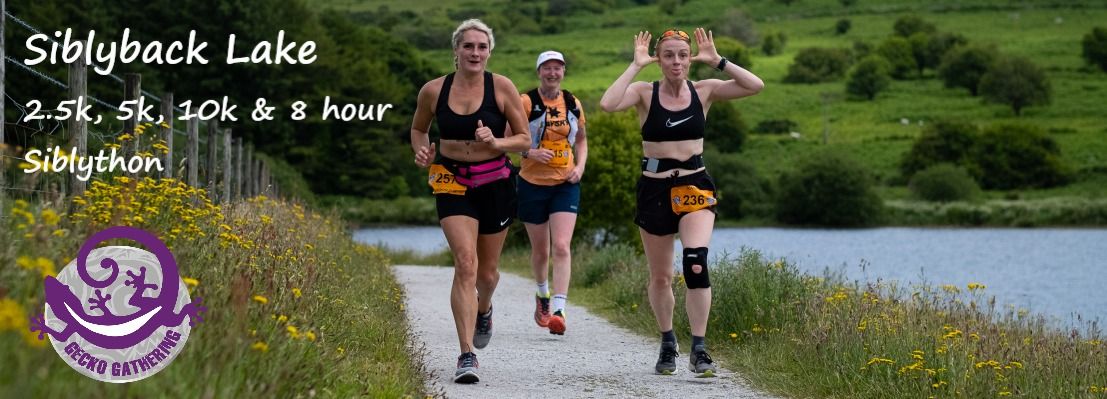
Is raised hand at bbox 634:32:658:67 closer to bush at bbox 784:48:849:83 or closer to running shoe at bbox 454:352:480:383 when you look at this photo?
running shoe at bbox 454:352:480:383

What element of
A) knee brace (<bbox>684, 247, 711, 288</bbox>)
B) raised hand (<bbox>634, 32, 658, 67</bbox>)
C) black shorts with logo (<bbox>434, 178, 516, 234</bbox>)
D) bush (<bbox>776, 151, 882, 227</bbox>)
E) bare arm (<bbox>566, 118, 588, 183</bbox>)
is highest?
raised hand (<bbox>634, 32, 658, 67</bbox>)

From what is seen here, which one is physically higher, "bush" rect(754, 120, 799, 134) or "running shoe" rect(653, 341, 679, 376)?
"bush" rect(754, 120, 799, 134)

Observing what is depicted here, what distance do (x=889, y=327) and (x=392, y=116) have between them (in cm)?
5862

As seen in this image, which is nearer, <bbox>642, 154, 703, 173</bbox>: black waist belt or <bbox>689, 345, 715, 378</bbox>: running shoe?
<bbox>642, 154, 703, 173</bbox>: black waist belt

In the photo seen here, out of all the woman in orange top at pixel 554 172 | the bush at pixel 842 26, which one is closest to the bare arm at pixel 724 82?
the woman in orange top at pixel 554 172

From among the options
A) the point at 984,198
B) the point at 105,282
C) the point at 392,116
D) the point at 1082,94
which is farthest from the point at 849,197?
the point at 105,282

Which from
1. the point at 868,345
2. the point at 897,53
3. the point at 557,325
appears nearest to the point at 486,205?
the point at 868,345

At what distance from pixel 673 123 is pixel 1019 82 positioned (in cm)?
9619

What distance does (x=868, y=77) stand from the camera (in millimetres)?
104688

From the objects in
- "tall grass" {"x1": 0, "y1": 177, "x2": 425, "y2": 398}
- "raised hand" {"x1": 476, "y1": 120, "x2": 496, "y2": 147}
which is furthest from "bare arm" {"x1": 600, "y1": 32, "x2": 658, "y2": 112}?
"tall grass" {"x1": 0, "y1": 177, "x2": 425, "y2": 398}

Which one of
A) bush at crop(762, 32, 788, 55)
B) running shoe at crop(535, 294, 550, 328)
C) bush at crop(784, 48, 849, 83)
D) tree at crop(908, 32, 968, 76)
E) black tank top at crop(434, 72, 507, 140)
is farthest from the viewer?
bush at crop(762, 32, 788, 55)

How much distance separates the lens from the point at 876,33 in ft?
415

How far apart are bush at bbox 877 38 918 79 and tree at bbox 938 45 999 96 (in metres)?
2.84

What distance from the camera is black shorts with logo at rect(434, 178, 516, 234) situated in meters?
8.19
